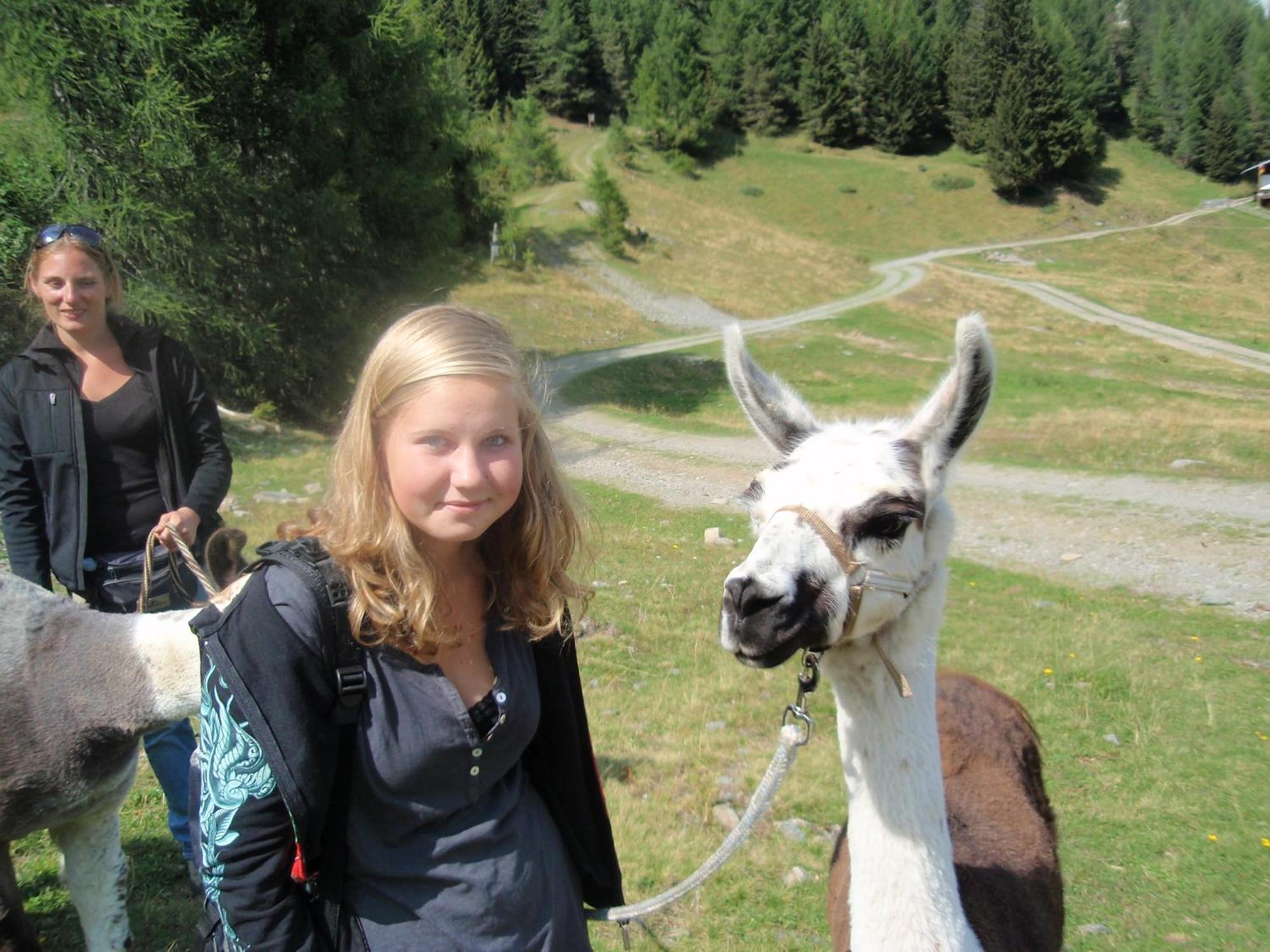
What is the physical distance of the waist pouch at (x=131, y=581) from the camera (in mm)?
3107

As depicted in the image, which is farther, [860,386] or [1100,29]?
[1100,29]

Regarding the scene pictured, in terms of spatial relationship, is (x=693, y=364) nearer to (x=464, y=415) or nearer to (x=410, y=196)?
(x=410, y=196)

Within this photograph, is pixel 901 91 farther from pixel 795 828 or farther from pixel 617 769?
pixel 795 828

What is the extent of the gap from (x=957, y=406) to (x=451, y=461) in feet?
4.11

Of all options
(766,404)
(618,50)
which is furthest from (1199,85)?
(766,404)

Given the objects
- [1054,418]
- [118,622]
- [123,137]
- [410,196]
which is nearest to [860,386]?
[1054,418]

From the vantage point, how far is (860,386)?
2047cm

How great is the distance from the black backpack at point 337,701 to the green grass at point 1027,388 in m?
8.15

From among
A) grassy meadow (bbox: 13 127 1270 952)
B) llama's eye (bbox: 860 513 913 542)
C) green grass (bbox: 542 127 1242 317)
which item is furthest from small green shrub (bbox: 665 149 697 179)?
llama's eye (bbox: 860 513 913 542)

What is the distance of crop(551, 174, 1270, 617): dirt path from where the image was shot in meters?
8.80

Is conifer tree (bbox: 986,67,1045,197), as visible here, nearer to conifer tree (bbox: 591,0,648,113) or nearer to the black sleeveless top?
conifer tree (bbox: 591,0,648,113)

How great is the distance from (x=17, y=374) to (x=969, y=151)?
238ft

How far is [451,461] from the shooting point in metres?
1.51

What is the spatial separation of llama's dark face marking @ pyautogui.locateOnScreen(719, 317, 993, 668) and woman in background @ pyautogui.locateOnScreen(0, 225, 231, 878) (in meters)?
2.15
